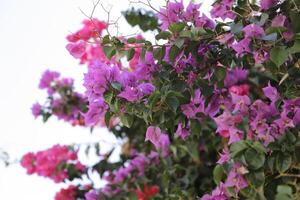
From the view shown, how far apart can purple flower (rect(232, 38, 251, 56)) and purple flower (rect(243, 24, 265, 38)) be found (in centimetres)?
1

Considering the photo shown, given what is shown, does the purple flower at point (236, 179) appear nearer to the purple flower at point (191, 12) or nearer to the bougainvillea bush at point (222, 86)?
the bougainvillea bush at point (222, 86)

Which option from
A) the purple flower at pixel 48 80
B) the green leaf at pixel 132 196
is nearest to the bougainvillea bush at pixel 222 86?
the green leaf at pixel 132 196

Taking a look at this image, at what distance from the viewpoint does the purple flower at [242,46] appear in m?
Answer: 0.80

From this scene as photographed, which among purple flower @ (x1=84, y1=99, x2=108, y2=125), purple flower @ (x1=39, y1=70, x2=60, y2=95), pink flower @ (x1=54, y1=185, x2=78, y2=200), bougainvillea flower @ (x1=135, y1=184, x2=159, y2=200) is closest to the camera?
purple flower @ (x1=84, y1=99, x2=108, y2=125)

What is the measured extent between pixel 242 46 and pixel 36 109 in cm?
130

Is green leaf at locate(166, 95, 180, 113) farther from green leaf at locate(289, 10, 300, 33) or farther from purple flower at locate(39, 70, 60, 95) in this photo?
purple flower at locate(39, 70, 60, 95)

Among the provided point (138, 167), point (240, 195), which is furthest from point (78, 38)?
point (138, 167)

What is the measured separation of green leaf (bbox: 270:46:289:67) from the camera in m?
0.75

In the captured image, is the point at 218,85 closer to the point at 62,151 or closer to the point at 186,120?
the point at 186,120

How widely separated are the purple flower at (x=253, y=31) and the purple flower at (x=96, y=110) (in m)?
0.26

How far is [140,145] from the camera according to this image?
203cm

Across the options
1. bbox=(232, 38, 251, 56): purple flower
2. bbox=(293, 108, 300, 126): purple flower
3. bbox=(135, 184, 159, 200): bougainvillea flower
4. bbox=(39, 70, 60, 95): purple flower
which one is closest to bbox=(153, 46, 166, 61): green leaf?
bbox=(232, 38, 251, 56): purple flower

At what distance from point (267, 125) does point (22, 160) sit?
1.57 metres

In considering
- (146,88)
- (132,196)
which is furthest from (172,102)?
(132,196)
